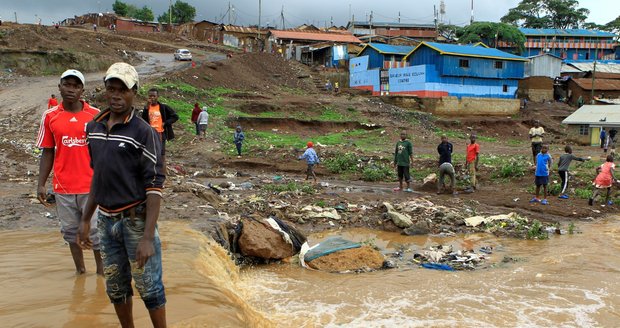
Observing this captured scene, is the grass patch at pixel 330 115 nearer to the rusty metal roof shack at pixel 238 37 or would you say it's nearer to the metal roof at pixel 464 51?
the metal roof at pixel 464 51

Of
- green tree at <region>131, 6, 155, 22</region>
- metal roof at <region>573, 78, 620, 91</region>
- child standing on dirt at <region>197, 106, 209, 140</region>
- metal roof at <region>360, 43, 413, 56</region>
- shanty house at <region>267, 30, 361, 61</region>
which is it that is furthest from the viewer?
green tree at <region>131, 6, 155, 22</region>

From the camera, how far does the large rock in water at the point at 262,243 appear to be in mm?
7453

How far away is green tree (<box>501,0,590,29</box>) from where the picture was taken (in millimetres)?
66312

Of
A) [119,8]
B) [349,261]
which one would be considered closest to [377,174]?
[349,261]

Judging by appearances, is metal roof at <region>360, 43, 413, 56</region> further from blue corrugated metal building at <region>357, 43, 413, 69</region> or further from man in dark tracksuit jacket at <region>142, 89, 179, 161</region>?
man in dark tracksuit jacket at <region>142, 89, 179, 161</region>

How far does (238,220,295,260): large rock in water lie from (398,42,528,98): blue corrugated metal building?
29285mm

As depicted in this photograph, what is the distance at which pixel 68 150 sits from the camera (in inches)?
159

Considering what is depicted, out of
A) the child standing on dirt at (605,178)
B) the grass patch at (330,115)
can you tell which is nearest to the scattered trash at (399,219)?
the child standing on dirt at (605,178)

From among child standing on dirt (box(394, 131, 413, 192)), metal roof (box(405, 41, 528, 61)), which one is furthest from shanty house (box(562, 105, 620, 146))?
child standing on dirt (box(394, 131, 413, 192))

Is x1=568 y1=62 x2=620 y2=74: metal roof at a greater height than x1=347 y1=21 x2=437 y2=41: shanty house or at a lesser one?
lesser

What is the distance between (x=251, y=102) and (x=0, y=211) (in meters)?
20.7

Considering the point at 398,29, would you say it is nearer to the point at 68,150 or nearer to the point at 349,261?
the point at 349,261

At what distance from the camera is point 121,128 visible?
2.84 m

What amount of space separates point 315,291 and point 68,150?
12.3ft
